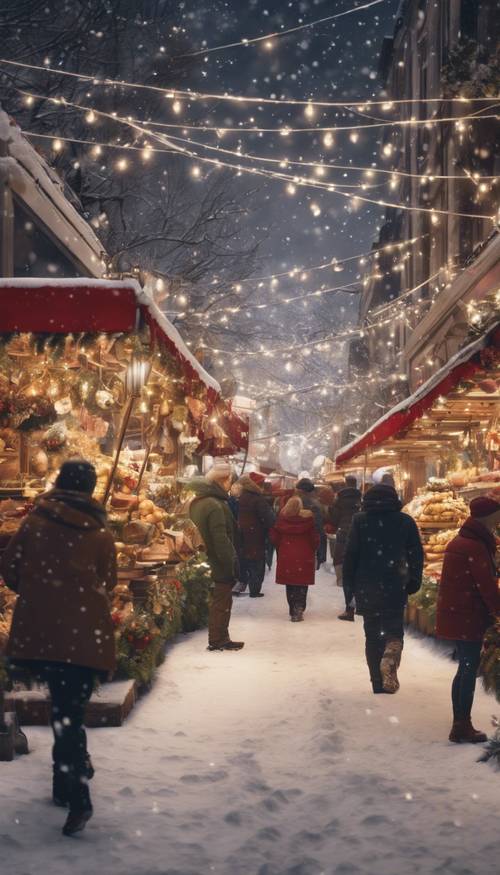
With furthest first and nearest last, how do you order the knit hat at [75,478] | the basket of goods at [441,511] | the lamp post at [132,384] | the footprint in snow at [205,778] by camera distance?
the basket of goods at [441,511] → the lamp post at [132,384] → the footprint in snow at [205,778] → the knit hat at [75,478]

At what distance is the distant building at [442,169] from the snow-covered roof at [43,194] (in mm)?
6012

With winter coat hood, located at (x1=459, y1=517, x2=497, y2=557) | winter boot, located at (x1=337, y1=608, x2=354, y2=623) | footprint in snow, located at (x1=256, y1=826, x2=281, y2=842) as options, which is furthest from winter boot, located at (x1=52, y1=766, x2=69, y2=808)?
winter boot, located at (x1=337, y1=608, x2=354, y2=623)

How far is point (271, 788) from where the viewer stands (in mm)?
5309

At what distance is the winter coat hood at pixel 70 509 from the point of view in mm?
4645

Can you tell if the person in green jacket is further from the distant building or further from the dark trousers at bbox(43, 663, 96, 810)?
the dark trousers at bbox(43, 663, 96, 810)

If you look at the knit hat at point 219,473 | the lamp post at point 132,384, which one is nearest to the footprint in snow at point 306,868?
the lamp post at point 132,384

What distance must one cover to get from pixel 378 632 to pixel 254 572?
7.86 m

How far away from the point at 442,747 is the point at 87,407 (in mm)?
5117

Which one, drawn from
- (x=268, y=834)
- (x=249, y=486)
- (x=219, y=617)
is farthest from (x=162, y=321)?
(x=249, y=486)

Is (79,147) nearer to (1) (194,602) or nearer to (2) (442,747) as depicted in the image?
(1) (194,602)

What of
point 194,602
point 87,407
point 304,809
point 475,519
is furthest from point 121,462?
point 304,809

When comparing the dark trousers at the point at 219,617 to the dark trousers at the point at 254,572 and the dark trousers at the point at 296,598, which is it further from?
the dark trousers at the point at 254,572

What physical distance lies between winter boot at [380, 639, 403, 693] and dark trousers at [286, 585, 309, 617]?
4.85 m

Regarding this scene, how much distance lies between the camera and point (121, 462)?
32.1ft
